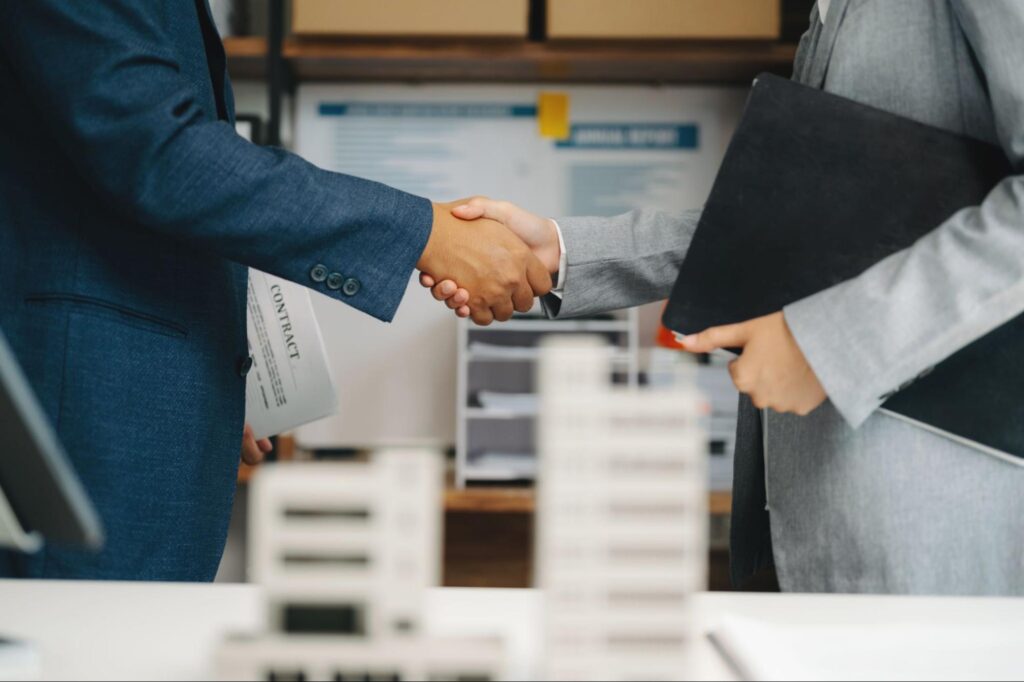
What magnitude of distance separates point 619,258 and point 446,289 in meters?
0.24

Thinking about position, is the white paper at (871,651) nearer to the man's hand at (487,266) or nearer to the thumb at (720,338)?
the thumb at (720,338)

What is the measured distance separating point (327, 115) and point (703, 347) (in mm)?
1710

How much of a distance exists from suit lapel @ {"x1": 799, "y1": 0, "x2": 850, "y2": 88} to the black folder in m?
0.13

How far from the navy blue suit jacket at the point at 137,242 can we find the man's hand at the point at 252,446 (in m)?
0.29

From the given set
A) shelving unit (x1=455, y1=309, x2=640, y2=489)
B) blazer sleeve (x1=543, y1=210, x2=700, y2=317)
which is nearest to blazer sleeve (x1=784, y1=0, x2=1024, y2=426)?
blazer sleeve (x1=543, y1=210, x2=700, y2=317)

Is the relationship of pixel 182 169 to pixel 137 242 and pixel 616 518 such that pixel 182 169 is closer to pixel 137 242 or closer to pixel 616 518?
pixel 137 242

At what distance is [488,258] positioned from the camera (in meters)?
1.21

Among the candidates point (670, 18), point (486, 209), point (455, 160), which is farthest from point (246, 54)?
point (486, 209)

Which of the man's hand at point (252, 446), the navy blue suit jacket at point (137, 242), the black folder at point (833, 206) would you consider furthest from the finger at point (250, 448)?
the black folder at point (833, 206)

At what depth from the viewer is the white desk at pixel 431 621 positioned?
1.71ft

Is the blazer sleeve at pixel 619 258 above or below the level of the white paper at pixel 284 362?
above

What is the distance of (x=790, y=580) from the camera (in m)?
0.89

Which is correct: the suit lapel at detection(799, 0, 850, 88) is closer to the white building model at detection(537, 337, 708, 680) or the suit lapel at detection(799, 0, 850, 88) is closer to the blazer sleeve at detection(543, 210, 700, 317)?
the blazer sleeve at detection(543, 210, 700, 317)

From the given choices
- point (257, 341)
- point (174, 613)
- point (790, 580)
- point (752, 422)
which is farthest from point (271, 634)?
point (257, 341)
